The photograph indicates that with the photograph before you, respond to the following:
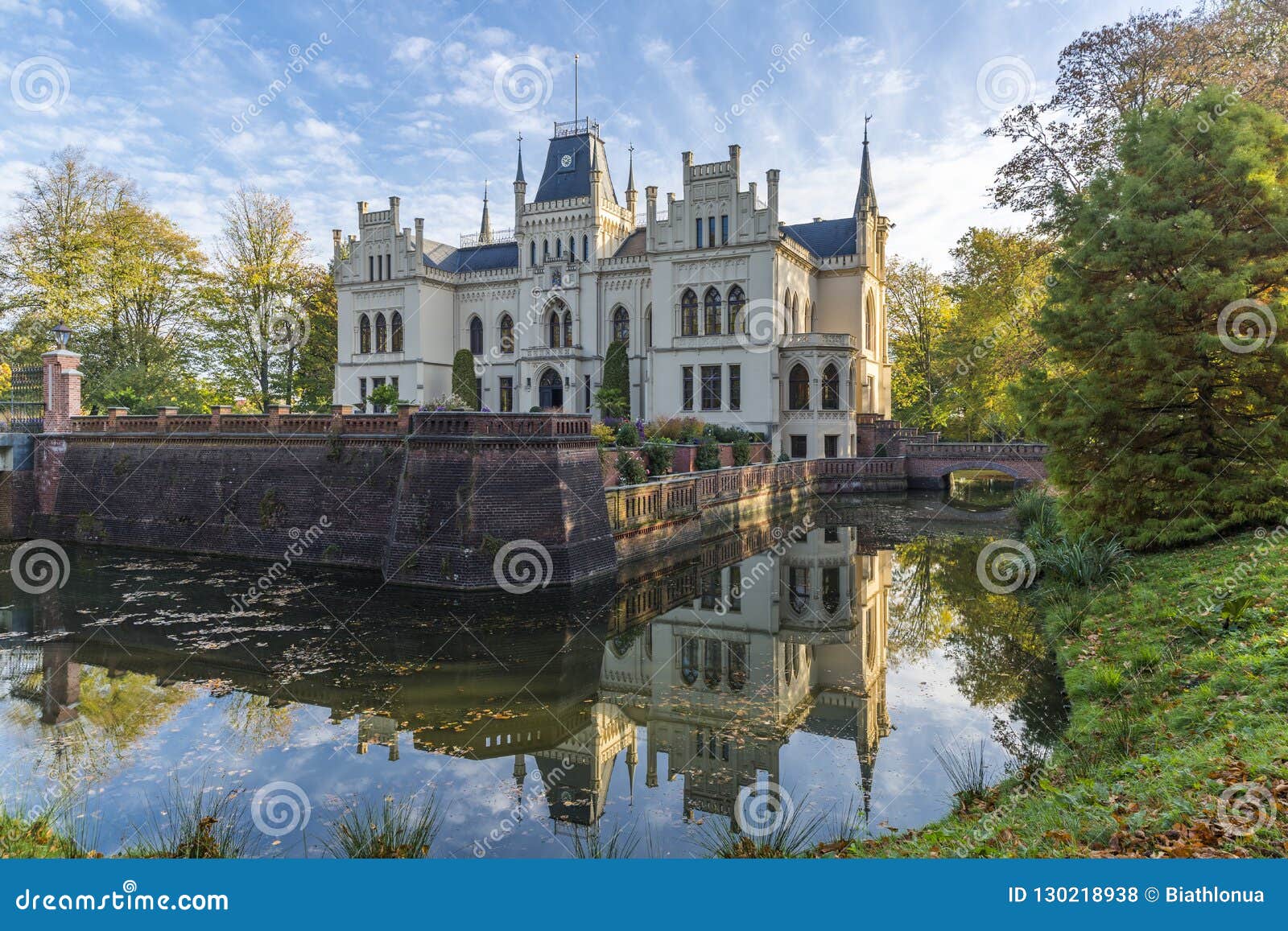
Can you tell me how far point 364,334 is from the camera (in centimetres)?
3994

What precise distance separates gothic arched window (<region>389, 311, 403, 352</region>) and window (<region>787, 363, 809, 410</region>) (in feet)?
63.2

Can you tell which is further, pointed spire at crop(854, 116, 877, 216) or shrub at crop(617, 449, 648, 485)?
pointed spire at crop(854, 116, 877, 216)

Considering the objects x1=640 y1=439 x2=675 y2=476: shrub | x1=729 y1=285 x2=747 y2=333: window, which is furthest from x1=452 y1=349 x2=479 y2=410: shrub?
x1=640 y1=439 x2=675 y2=476: shrub

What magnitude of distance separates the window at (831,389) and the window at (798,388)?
2.70 feet

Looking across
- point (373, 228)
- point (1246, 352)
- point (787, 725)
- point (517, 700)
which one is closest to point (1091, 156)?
point (1246, 352)

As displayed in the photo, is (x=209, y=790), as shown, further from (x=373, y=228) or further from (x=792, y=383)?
(x=373, y=228)

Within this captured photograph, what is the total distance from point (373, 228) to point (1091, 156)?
31.4 m

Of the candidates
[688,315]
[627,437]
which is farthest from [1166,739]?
[688,315]

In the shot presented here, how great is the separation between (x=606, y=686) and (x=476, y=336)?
3282cm

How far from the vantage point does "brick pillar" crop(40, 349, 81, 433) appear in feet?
75.0

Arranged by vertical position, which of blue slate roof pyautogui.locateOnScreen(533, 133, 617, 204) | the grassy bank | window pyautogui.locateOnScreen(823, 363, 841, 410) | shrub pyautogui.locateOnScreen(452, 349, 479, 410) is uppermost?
blue slate roof pyautogui.locateOnScreen(533, 133, 617, 204)

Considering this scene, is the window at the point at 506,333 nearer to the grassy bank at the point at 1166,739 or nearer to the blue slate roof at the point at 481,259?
the blue slate roof at the point at 481,259

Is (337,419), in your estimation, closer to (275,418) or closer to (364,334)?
(275,418)

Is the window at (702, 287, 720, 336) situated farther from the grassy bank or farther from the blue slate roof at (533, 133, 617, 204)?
the grassy bank
